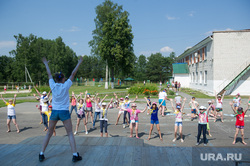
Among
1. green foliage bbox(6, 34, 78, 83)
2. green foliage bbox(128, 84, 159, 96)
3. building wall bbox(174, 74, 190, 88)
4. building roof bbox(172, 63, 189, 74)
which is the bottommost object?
green foliage bbox(128, 84, 159, 96)

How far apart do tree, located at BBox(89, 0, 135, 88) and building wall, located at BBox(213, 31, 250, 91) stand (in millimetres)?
21009

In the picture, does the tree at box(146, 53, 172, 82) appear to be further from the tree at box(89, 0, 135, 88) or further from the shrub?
the shrub

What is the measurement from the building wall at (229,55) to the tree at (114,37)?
68.9 ft

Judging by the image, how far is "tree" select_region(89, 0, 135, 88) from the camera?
42819 millimetres

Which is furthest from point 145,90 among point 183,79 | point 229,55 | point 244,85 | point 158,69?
point 158,69

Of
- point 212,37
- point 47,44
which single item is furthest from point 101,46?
point 47,44

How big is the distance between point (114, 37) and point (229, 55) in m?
24.1

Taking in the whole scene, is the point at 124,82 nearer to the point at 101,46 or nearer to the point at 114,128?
the point at 101,46

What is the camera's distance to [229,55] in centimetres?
2641

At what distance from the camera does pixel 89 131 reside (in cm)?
997

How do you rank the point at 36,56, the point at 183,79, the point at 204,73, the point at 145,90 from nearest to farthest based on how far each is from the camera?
the point at 145,90, the point at 204,73, the point at 183,79, the point at 36,56

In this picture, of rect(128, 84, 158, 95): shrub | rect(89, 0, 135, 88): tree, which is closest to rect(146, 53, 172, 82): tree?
rect(89, 0, 135, 88): tree

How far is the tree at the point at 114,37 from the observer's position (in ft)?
140

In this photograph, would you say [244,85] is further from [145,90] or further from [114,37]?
[114,37]
